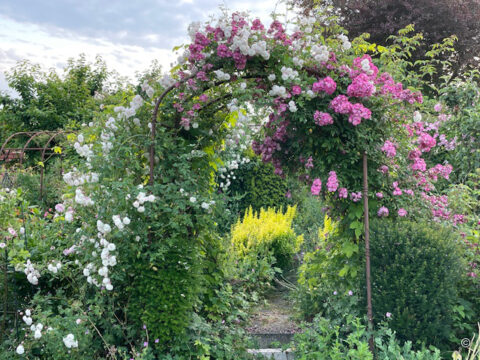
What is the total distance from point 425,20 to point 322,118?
423 inches

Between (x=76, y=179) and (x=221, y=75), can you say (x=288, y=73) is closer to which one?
(x=221, y=75)

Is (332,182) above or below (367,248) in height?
above

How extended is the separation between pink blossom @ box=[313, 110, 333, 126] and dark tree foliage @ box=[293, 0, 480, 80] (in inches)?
379

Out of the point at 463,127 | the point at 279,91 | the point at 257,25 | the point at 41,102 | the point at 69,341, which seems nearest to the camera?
the point at 69,341

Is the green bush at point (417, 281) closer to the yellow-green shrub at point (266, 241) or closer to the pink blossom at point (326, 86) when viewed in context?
the pink blossom at point (326, 86)

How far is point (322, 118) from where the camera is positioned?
3.38 m

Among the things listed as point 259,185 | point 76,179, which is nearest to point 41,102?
point 259,185

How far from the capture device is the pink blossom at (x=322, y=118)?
3.36m

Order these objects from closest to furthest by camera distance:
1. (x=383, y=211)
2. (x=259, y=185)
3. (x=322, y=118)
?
(x=322, y=118) → (x=383, y=211) → (x=259, y=185)

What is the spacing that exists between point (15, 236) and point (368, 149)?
3.06m

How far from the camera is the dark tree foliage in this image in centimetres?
1206

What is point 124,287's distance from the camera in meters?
3.46

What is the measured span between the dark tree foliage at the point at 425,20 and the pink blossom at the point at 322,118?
9632mm

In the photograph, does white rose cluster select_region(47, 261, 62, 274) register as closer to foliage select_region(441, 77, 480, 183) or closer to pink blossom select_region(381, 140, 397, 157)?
pink blossom select_region(381, 140, 397, 157)
